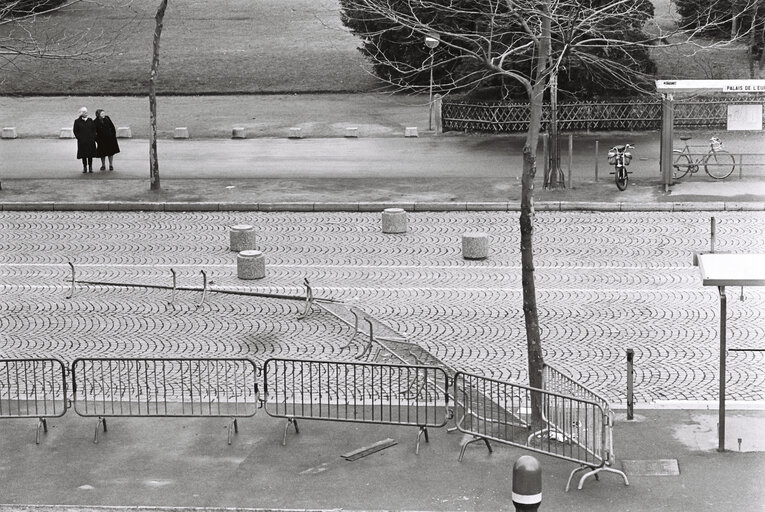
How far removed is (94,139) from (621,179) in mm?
12097

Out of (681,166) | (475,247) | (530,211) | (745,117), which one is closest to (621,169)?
(681,166)

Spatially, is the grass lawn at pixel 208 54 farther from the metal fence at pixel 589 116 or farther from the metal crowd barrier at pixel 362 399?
the metal crowd barrier at pixel 362 399

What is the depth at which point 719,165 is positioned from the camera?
2648cm

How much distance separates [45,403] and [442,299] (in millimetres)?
6485

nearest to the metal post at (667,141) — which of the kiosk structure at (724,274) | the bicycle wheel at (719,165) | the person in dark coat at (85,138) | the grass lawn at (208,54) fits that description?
the bicycle wheel at (719,165)

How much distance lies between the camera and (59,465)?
1120 cm

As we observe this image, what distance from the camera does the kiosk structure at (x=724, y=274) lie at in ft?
34.6

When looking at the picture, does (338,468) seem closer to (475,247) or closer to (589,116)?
(475,247)

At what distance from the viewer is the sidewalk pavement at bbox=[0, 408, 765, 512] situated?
10.2 m

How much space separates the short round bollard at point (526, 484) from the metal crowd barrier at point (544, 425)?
8.80ft

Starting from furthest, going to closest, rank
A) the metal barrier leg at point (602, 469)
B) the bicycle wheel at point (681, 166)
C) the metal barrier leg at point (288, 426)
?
the bicycle wheel at point (681, 166) < the metal barrier leg at point (288, 426) < the metal barrier leg at point (602, 469)

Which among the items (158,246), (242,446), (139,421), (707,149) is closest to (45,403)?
(139,421)

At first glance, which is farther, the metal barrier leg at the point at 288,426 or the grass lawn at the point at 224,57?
the grass lawn at the point at 224,57

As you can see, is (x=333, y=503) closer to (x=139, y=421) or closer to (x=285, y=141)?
(x=139, y=421)
